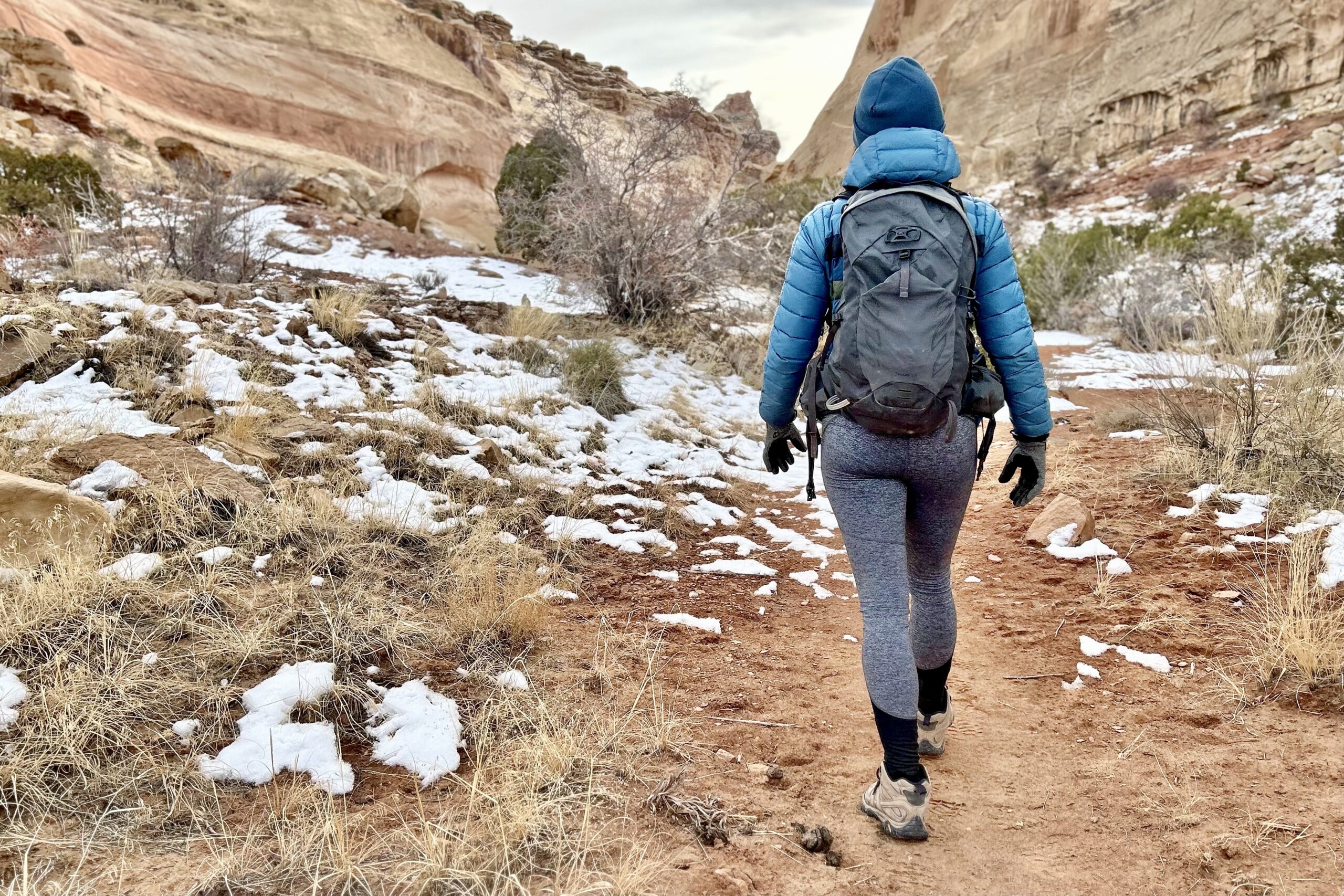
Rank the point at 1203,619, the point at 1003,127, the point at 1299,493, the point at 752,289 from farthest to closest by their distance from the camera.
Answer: the point at 1003,127 < the point at 752,289 < the point at 1299,493 < the point at 1203,619

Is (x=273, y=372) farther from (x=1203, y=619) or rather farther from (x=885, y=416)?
(x=1203, y=619)

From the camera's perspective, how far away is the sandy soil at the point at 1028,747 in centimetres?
187

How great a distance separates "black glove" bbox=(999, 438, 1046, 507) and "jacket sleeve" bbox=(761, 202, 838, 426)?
2.04 feet

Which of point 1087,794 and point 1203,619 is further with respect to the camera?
point 1203,619

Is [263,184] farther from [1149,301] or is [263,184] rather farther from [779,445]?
[779,445]

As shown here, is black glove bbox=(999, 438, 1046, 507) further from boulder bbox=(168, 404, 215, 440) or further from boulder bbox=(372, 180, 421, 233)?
boulder bbox=(372, 180, 421, 233)

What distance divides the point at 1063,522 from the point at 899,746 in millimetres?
2884

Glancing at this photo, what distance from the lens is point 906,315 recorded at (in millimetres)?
1736

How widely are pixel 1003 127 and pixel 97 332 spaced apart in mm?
41298

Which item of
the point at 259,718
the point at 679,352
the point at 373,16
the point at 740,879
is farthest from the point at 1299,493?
the point at 373,16

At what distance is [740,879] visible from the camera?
71.7 inches

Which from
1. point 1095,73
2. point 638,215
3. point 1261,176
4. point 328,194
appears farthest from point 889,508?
point 1095,73

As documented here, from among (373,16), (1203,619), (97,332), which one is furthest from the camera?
(373,16)

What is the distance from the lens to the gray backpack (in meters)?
A: 1.73
